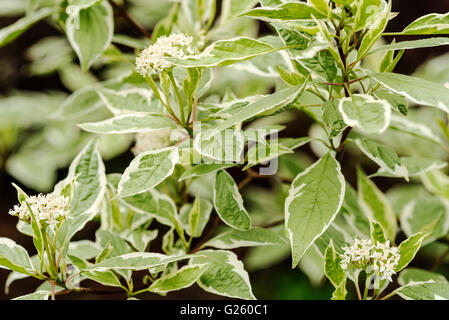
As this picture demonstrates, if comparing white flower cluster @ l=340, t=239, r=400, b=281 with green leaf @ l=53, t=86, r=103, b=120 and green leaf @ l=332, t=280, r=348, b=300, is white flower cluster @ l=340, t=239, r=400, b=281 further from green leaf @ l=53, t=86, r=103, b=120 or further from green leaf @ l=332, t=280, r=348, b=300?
green leaf @ l=53, t=86, r=103, b=120

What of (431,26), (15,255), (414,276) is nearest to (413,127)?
(414,276)

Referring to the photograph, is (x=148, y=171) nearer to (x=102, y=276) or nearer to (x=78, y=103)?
(x=102, y=276)

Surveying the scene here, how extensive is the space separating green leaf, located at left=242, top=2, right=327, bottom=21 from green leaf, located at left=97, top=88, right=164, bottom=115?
300 millimetres

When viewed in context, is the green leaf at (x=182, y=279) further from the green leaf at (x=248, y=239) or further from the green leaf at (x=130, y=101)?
the green leaf at (x=130, y=101)

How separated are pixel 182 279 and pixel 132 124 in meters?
0.24

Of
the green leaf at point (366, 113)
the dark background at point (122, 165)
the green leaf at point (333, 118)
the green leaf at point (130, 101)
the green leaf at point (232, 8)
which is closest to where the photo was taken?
the green leaf at point (366, 113)

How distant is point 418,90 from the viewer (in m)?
0.54

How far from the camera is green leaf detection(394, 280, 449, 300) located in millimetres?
667

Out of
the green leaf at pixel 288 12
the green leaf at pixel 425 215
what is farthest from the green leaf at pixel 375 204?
the green leaf at pixel 288 12

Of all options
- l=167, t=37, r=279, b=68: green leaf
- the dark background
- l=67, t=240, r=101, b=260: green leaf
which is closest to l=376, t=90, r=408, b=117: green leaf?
l=167, t=37, r=279, b=68: green leaf

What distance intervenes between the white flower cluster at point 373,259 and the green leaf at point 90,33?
567 millimetres

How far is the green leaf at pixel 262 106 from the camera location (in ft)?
1.75
